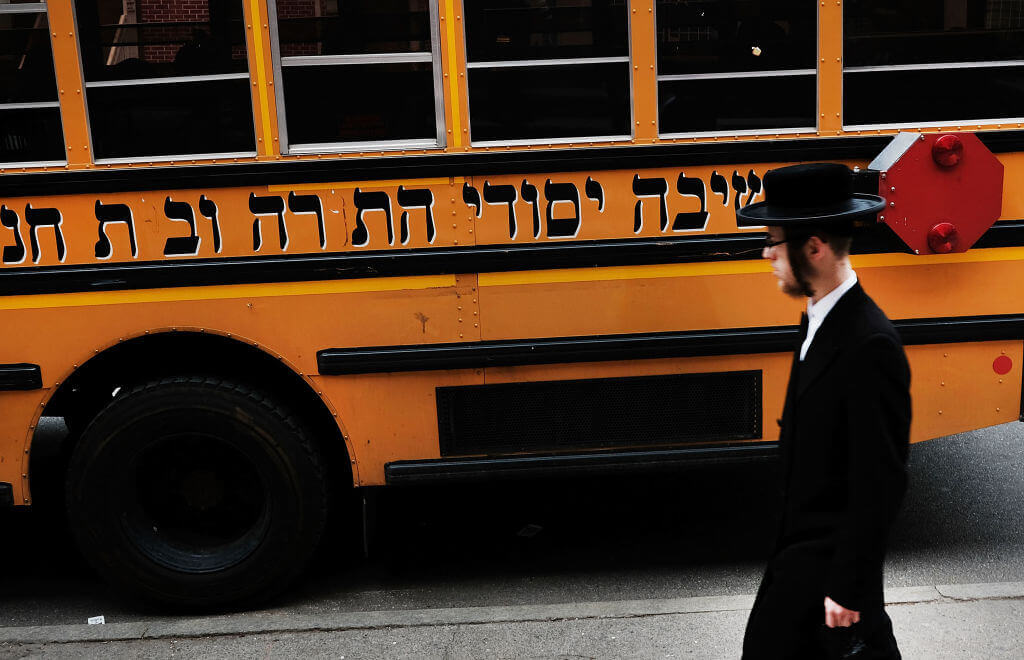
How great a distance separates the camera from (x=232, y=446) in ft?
13.2

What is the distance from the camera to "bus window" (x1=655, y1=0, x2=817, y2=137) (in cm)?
383

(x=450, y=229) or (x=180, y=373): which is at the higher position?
(x=450, y=229)

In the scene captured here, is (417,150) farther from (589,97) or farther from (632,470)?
(632,470)

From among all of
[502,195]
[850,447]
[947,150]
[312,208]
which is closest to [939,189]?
[947,150]

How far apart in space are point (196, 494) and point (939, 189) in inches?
118

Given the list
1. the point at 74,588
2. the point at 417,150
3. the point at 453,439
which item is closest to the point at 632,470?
the point at 453,439

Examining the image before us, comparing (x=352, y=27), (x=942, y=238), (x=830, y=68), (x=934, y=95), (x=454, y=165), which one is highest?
(x=352, y=27)

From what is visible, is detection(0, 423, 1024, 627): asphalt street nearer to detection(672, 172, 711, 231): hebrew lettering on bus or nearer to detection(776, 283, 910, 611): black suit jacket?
detection(672, 172, 711, 231): hebrew lettering on bus

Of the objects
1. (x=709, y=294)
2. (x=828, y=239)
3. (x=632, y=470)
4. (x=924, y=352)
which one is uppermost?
(x=828, y=239)

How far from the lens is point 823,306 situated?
7.43 feet

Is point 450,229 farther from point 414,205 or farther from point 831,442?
point 831,442

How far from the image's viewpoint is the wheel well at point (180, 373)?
13.2 feet

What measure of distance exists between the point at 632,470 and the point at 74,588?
7.73 ft

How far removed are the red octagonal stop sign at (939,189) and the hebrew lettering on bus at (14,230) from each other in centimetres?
305
